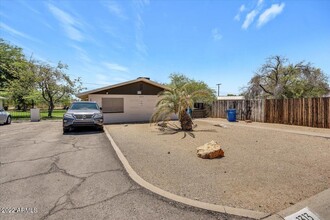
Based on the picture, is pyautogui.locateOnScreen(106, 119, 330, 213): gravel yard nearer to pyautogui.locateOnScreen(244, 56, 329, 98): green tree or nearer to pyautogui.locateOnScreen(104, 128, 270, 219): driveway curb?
pyautogui.locateOnScreen(104, 128, 270, 219): driveway curb

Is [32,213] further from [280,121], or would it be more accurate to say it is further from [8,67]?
[8,67]

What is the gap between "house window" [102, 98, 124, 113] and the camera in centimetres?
1722

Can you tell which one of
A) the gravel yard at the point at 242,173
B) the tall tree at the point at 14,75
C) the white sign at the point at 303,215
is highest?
the tall tree at the point at 14,75

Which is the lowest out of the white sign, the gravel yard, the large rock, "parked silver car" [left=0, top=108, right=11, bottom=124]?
the white sign

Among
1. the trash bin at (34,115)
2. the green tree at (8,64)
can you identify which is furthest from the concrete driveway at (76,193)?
the green tree at (8,64)

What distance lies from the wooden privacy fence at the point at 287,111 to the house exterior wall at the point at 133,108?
24.4 feet

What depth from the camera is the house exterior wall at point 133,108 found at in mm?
17078

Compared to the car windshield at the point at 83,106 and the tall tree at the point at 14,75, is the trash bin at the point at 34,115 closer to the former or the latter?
the tall tree at the point at 14,75

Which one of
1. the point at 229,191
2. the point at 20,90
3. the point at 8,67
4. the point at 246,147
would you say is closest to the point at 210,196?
the point at 229,191

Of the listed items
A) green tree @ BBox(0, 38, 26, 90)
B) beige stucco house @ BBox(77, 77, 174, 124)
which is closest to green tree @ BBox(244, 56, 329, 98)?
beige stucco house @ BBox(77, 77, 174, 124)

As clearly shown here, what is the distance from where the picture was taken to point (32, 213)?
2887mm

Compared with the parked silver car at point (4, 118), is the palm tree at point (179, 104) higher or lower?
higher

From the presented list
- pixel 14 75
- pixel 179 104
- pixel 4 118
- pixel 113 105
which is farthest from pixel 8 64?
pixel 179 104

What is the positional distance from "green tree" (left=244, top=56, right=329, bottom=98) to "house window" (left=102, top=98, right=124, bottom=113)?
1531cm
